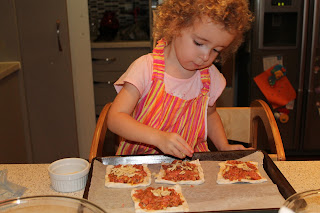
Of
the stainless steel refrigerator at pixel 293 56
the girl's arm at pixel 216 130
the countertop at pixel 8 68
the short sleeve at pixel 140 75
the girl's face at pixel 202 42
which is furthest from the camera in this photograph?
the stainless steel refrigerator at pixel 293 56

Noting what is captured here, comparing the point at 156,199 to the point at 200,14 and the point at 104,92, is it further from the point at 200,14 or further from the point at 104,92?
the point at 104,92

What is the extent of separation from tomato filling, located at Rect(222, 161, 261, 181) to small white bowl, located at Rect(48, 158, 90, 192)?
405 mm

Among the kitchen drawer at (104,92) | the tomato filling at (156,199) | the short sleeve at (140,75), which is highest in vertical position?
the short sleeve at (140,75)

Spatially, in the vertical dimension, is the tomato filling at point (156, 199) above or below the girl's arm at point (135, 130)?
below

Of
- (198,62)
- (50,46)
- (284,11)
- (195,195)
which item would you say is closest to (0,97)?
(50,46)

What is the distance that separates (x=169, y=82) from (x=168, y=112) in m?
0.11

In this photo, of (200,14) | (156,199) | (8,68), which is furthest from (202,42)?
(8,68)

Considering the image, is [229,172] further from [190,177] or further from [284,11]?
[284,11]

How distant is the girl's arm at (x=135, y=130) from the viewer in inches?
42.1

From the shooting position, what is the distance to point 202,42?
1.15 m

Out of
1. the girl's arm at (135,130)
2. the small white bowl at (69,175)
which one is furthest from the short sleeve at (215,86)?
the small white bowl at (69,175)

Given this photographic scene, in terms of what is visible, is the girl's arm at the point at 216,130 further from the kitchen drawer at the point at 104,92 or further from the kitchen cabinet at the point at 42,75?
the kitchen drawer at the point at 104,92

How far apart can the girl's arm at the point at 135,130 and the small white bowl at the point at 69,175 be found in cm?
20

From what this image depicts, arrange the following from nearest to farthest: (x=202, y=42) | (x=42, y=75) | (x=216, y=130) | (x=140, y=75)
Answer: (x=202, y=42)
(x=140, y=75)
(x=216, y=130)
(x=42, y=75)
